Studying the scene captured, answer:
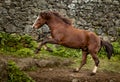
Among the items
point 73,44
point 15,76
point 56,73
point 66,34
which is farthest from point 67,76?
point 15,76

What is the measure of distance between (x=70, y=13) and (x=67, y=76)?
435 cm

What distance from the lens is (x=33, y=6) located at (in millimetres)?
13445

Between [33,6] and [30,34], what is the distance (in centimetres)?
105

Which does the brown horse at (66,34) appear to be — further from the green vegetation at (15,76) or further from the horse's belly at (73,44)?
the green vegetation at (15,76)

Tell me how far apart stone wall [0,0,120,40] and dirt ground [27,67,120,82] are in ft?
10.4

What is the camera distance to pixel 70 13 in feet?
44.7

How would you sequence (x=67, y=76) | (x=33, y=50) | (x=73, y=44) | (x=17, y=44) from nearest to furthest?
(x=67, y=76) < (x=73, y=44) < (x=33, y=50) < (x=17, y=44)

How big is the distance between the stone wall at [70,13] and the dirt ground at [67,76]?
3181mm

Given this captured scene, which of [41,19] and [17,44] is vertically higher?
[41,19]

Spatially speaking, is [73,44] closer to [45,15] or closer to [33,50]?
[45,15]

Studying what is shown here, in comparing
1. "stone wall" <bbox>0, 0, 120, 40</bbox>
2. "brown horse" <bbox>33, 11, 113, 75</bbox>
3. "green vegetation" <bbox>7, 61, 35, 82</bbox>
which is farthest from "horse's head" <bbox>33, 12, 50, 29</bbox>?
"stone wall" <bbox>0, 0, 120, 40</bbox>

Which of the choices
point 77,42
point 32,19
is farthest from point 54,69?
point 32,19

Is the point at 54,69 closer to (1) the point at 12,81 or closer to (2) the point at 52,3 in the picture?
(1) the point at 12,81

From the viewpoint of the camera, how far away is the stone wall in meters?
13.3
